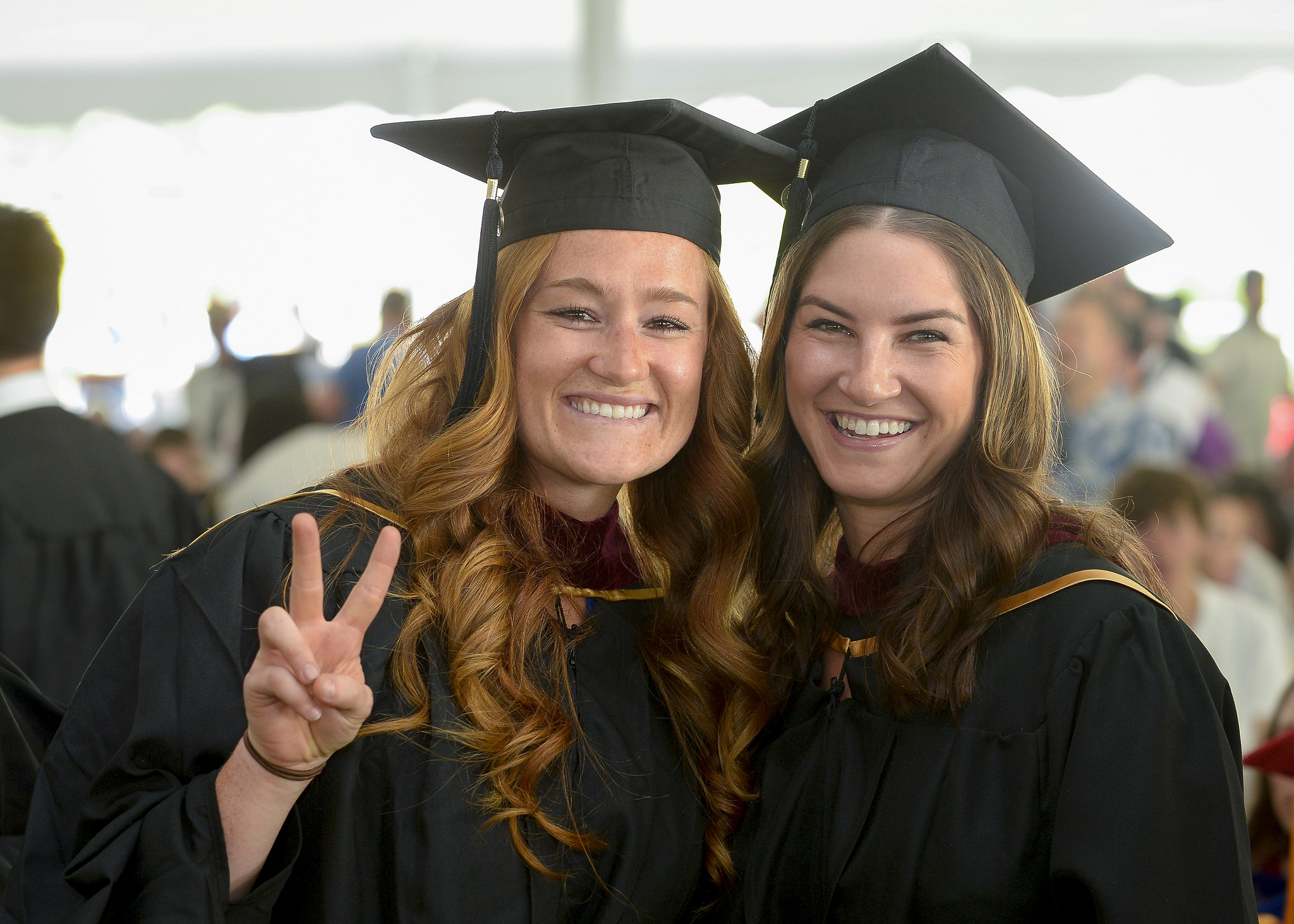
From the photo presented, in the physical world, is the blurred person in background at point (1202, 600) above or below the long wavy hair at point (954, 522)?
below

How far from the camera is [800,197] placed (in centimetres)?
213

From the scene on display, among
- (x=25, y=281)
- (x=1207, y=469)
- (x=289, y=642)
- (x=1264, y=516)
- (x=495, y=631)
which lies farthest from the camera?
(x=1207, y=469)

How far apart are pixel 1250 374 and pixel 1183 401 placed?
1.66m

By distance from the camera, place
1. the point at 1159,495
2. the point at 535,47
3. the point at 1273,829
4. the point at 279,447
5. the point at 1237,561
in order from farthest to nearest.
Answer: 1. the point at 535,47
2. the point at 279,447
3. the point at 1237,561
4. the point at 1159,495
5. the point at 1273,829

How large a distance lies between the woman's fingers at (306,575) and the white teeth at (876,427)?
0.94 meters

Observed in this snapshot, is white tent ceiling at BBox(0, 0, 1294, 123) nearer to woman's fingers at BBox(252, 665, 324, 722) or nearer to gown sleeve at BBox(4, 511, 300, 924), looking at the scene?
gown sleeve at BBox(4, 511, 300, 924)

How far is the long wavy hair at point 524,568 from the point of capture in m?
1.72

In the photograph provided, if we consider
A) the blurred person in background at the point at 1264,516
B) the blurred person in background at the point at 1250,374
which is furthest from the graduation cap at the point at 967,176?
the blurred person in background at the point at 1250,374

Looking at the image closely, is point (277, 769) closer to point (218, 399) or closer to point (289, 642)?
point (289, 642)

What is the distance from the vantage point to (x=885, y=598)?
191 cm

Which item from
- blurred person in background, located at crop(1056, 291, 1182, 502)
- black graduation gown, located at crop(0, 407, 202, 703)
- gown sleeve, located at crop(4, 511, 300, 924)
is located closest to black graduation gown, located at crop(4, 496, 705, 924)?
gown sleeve, located at crop(4, 511, 300, 924)

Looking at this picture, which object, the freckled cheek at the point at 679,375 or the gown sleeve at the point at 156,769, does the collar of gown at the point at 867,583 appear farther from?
the gown sleeve at the point at 156,769

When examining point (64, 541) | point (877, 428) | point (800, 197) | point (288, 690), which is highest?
point (800, 197)

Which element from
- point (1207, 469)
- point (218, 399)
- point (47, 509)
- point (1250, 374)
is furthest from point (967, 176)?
point (218, 399)
